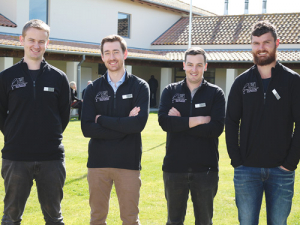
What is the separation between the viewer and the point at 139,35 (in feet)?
86.5

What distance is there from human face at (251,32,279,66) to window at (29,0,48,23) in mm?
18258

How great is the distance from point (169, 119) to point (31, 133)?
129cm

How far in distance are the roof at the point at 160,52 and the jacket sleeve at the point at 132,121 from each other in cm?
1345

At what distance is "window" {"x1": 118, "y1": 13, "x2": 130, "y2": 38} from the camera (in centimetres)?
2500

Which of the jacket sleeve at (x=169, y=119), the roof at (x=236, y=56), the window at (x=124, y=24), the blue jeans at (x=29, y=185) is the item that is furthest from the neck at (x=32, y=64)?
the window at (x=124, y=24)

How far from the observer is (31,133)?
3.44 metres

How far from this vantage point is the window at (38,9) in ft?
64.3

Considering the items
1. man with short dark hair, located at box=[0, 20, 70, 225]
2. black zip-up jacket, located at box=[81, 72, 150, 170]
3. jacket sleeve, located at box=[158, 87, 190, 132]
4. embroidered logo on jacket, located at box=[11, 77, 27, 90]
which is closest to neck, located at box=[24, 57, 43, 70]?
man with short dark hair, located at box=[0, 20, 70, 225]

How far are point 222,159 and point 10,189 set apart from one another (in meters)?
6.14

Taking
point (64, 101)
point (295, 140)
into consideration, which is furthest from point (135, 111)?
point (295, 140)

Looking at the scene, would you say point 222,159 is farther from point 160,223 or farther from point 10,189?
point 10,189

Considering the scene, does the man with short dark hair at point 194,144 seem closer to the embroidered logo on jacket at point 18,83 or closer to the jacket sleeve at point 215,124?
the jacket sleeve at point 215,124

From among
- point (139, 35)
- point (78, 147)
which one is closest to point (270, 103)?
point (78, 147)

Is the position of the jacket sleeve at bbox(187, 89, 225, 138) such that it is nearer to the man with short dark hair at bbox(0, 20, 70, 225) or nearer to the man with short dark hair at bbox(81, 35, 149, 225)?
the man with short dark hair at bbox(81, 35, 149, 225)
